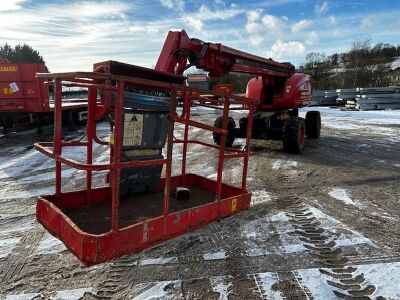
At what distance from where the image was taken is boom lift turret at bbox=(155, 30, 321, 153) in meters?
5.62

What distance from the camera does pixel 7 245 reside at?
13.0 feet

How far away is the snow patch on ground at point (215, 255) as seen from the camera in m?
3.65

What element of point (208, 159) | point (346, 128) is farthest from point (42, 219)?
point (346, 128)

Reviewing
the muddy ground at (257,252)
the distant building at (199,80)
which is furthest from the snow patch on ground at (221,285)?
the distant building at (199,80)

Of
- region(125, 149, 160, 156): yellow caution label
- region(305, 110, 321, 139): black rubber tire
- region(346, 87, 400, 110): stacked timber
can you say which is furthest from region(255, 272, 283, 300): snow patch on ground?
region(346, 87, 400, 110): stacked timber

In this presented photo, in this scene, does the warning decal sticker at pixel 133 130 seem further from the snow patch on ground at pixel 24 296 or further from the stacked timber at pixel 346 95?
the stacked timber at pixel 346 95

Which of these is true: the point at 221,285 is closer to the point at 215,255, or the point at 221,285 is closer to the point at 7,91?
the point at 215,255

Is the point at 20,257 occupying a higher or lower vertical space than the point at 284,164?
lower

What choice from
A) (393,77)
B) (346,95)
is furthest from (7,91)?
(393,77)

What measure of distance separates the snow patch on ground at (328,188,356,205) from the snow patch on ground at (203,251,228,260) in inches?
93.8

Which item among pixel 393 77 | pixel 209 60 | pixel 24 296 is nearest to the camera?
pixel 24 296

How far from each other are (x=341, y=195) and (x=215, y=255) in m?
2.72

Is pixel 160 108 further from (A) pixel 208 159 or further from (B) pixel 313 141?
(B) pixel 313 141

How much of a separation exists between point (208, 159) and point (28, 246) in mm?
4650
